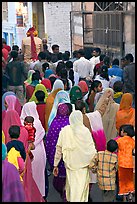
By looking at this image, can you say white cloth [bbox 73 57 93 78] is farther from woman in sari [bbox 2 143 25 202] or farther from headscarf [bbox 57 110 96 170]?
woman in sari [bbox 2 143 25 202]

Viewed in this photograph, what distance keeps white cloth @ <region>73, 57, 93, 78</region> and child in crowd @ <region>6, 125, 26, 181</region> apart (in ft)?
19.9

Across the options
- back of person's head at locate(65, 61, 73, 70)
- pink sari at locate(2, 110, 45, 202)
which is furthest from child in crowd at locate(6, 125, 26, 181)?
back of person's head at locate(65, 61, 73, 70)

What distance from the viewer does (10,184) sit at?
608 centimetres

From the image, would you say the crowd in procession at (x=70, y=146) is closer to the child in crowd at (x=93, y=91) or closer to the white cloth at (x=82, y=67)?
the child in crowd at (x=93, y=91)

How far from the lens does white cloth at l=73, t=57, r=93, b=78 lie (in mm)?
13289

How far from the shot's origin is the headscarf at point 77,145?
7.35 metres

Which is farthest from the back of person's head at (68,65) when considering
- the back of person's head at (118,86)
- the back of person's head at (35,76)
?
the back of person's head at (118,86)

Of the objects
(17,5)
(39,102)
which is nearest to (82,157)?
(39,102)

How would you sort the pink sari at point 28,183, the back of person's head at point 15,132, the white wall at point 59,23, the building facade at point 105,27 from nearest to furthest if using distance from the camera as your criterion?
1. the pink sari at point 28,183
2. the back of person's head at point 15,132
3. the building facade at point 105,27
4. the white wall at point 59,23

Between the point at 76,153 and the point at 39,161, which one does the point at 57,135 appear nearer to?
the point at 39,161

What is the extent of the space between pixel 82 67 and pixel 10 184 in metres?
7.41

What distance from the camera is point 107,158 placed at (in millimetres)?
7203

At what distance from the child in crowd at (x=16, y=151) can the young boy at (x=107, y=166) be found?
85cm

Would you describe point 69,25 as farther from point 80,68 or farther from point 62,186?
point 62,186
